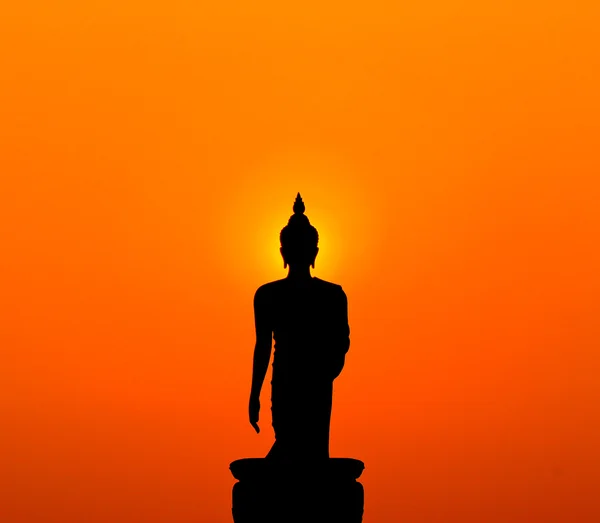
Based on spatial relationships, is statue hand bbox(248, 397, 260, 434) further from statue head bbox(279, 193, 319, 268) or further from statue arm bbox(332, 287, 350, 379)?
statue head bbox(279, 193, 319, 268)

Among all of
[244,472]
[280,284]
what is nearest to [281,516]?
[244,472]

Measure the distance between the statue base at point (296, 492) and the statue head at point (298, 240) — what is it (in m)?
2.60

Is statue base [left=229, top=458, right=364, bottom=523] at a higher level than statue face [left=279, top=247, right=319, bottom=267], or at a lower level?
lower

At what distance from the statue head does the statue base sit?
2603 mm

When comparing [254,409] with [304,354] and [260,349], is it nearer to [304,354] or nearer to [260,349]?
[260,349]

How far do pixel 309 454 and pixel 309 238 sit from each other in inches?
109

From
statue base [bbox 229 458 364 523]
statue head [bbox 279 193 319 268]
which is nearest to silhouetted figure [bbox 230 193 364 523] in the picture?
statue head [bbox 279 193 319 268]

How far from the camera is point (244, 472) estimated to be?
15.0 m

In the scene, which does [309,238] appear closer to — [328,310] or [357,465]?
[328,310]

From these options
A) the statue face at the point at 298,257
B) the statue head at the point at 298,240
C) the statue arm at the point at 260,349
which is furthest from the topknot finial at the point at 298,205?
the statue arm at the point at 260,349

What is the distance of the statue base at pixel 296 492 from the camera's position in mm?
14727

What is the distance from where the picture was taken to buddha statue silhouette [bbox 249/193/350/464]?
15609mm

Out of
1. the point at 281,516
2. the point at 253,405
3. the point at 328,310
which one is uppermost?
the point at 328,310

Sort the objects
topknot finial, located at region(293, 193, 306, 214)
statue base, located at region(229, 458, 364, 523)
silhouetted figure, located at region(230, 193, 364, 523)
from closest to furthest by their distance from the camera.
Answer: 1. statue base, located at region(229, 458, 364, 523)
2. silhouetted figure, located at region(230, 193, 364, 523)
3. topknot finial, located at region(293, 193, 306, 214)
